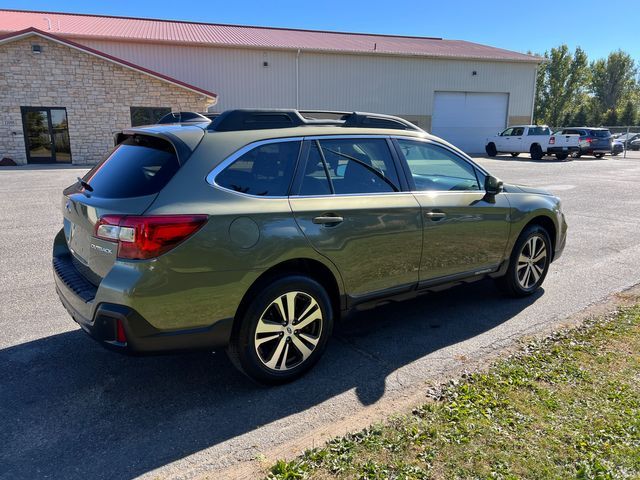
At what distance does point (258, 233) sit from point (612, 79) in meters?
90.5

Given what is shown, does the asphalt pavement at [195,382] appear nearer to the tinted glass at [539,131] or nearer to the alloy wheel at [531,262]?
the alloy wheel at [531,262]

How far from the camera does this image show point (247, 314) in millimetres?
3127

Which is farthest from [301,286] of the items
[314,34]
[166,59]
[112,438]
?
[314,34]

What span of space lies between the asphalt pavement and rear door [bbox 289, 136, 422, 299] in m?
0.63

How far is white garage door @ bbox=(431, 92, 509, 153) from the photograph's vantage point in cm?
3369

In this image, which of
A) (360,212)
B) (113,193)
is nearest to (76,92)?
(113,193)

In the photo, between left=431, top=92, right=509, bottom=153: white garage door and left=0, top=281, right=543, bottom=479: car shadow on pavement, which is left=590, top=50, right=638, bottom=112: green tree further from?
left=0, top=281, right=543, bottom=479: car shadow on pavement

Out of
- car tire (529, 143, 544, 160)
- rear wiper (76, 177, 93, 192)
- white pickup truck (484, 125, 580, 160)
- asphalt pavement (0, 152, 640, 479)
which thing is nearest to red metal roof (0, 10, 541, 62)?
white pickup truck (484, 125, 580, 160)

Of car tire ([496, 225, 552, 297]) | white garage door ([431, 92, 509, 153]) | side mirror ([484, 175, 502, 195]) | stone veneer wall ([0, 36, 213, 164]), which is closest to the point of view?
side mirror ([484, 175, 502, 195])

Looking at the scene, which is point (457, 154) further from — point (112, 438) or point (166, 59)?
point (166, 59)

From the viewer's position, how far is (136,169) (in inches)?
126

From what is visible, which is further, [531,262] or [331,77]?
[331,77]

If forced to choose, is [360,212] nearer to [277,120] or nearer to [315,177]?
[315,177]

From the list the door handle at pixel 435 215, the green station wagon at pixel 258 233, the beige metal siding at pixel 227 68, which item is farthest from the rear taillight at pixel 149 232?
the beige metal siding at pixel 227 68
